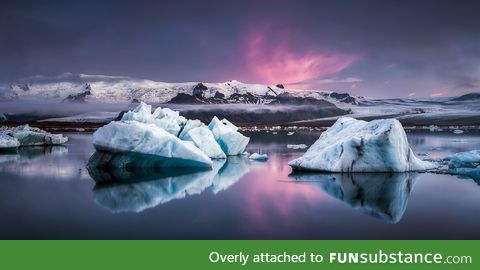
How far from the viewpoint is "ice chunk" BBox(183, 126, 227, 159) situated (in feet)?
59.6

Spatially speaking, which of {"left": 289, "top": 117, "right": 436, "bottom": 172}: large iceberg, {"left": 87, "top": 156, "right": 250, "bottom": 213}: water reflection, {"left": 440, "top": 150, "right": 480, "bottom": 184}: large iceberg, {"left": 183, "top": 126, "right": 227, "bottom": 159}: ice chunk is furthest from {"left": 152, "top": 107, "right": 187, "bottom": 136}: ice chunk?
{"left": 440, "top": 150, "right": 480, "bottom": 184}: large iceberg

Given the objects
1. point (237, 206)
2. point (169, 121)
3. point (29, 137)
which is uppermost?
point (169, 121)

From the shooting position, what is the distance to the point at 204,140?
18.7 meters

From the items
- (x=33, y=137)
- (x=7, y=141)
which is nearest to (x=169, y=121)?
(x=7, y=141)

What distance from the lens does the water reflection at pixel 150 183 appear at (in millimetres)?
10016

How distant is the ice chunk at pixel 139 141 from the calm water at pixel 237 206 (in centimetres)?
69

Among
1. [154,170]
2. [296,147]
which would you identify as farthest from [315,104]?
[154,170]

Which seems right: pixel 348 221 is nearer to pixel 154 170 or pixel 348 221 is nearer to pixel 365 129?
pixel 365 129

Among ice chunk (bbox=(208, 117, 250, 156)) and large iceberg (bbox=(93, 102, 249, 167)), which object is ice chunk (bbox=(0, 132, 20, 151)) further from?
large iceberg (bbox=(93, 102, 249, 167))

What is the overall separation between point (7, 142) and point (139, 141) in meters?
14.2

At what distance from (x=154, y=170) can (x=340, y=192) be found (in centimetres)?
678

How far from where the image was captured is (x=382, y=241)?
21.7ft

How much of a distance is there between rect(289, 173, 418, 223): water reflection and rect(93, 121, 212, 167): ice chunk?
3.68 meters

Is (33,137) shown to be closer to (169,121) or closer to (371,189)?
(169,121)
